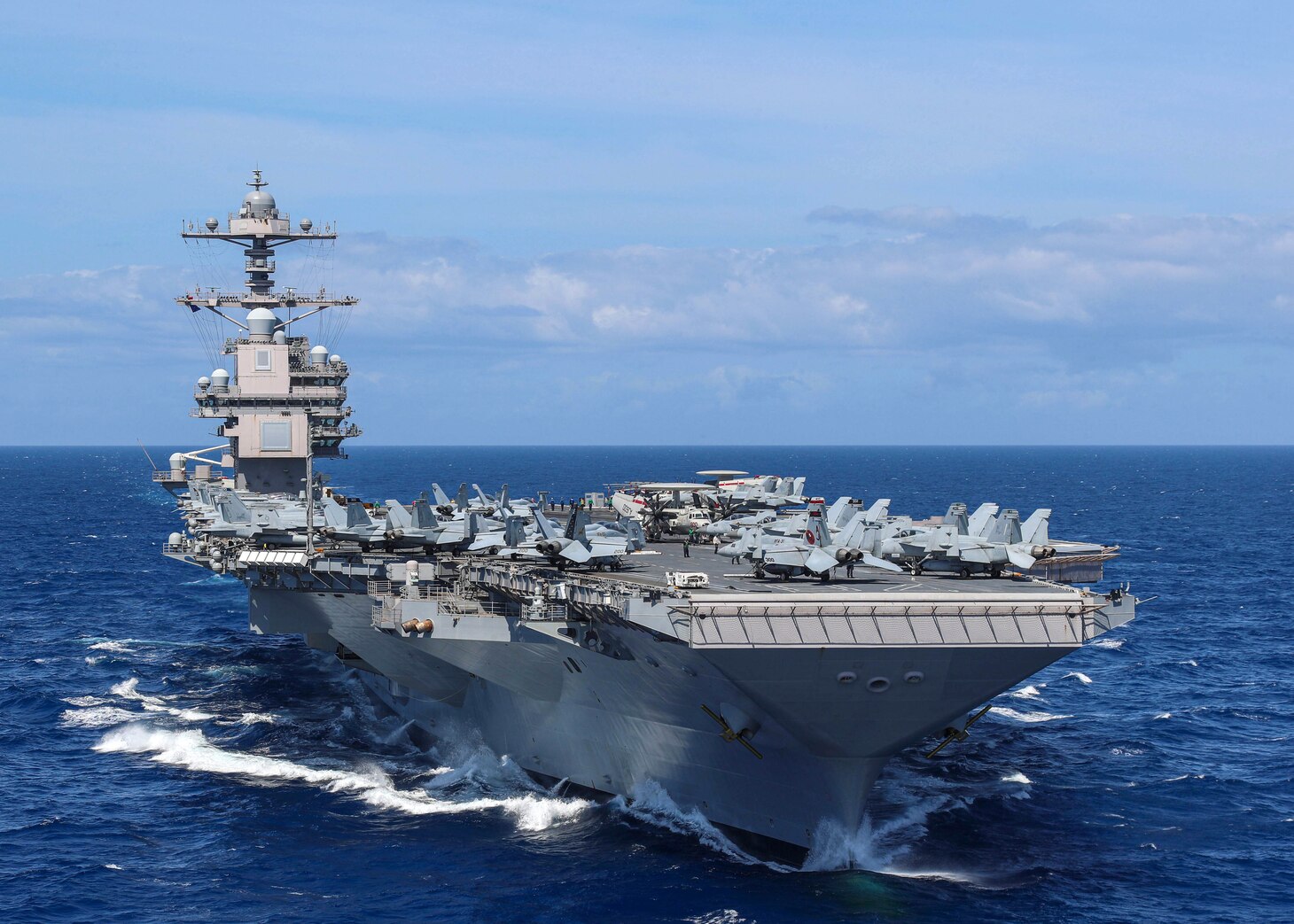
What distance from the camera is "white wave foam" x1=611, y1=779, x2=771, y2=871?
931 inches

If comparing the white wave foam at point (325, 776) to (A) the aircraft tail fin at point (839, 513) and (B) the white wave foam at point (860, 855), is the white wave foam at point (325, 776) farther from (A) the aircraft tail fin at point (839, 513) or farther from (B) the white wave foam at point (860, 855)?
(A) the aircraft tail fin at point (839, 513)

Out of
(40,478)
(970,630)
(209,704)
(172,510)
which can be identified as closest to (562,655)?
(970,630)

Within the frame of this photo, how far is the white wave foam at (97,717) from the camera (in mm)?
33062

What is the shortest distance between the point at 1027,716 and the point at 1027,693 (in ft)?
10.1

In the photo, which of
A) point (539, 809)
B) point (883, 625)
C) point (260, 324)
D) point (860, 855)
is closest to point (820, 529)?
point (883, 625)

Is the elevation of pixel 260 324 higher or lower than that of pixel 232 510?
higher

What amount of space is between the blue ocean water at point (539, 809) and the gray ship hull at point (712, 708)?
2.53 ft

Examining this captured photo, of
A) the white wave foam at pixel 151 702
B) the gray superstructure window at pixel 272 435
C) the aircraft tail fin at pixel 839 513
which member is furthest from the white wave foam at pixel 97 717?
the aircraft tail fin at pixel 839 513

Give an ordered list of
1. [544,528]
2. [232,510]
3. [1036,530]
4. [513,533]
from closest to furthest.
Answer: [544,528] < [513,533] < [1036,530] < [232,510]

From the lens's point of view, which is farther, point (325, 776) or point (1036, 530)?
point (1036, 530)

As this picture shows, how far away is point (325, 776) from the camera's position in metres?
28.9

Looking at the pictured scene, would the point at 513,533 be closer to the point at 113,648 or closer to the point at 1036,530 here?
the point at 1036,530

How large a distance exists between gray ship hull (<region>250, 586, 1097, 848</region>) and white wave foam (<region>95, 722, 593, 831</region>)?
129cm

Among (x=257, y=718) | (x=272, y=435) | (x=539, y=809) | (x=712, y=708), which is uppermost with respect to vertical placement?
(x=272, y=435)
